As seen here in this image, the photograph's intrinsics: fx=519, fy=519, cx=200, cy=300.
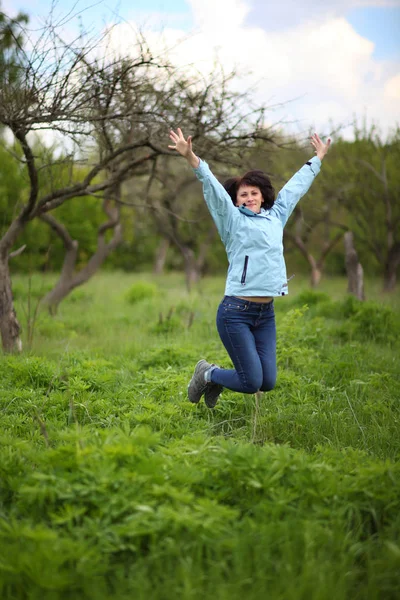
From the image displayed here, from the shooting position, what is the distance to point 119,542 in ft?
8.02

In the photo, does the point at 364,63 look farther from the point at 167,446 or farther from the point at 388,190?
the point at 167,446

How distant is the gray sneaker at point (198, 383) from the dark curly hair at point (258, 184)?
54.1 inches

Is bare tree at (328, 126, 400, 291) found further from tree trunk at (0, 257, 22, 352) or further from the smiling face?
the smiling face

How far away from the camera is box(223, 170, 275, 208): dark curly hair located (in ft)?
12.9

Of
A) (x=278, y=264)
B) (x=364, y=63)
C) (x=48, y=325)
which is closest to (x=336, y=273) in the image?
(x=364, y=63)

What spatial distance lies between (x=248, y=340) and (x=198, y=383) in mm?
729

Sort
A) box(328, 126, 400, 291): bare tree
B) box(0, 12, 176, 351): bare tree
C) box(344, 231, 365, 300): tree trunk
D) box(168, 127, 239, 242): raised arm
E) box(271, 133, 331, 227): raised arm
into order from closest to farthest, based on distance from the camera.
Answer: box(168, 127, 239, 242): raised arm → box(271, 133, 331, 227): raised arm → box(0, 12, 176, 351): bare tree → box(344, 231, 365, 300): tree trunk → box(328, 126, 400, 291): bare tree

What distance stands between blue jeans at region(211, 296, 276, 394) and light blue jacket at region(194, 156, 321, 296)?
0.14 m

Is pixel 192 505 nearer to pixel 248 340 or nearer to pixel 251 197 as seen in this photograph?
pixel 248 340

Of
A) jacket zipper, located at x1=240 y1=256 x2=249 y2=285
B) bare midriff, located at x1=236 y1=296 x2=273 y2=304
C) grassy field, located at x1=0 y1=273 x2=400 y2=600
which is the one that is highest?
jacket zipper, located at x1=240 y1=256 x2=249 y2=285

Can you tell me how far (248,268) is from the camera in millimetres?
3670

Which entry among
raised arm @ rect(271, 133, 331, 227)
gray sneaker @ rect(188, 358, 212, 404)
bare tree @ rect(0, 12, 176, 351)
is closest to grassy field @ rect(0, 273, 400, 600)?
gray sneaker @ rect(188, 358, 212, 404)

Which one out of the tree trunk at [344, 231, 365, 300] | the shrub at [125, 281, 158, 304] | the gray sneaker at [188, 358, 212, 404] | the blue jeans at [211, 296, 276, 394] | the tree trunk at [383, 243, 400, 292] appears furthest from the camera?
the tree trunk at [383, 243, 400, 292]

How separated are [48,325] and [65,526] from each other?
5613 millimetres
